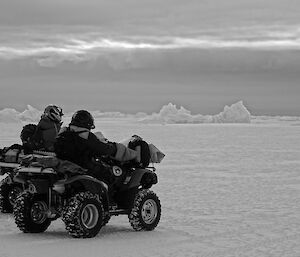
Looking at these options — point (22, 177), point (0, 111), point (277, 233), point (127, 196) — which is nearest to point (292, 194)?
point (277, 233)

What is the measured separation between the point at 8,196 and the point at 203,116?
99.8m

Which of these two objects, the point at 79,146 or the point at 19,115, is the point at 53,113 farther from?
the point at 19,115

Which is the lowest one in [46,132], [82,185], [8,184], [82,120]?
[8,184]

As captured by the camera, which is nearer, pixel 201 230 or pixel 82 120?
pixel 82 120

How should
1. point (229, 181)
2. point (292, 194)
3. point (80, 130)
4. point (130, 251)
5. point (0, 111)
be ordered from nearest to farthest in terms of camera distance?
point (130, 251) → point (80, 130) → point (292, 194) → point (229, 181) → point (0, 111)

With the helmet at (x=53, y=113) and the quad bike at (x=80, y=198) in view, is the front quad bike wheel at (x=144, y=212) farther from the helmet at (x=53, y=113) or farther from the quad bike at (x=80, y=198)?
the helmet at (x=53, y=113)

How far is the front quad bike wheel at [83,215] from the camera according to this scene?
7945 mm

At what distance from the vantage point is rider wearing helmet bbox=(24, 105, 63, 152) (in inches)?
412

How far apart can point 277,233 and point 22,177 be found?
340cm

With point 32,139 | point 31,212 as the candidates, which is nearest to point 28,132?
point 32,139

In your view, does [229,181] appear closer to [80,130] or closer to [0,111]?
[80,130]

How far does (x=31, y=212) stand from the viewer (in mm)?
8555

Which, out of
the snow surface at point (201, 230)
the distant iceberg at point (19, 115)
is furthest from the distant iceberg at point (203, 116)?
the snow surface at point (201, 230)

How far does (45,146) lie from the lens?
10484 millimetres
